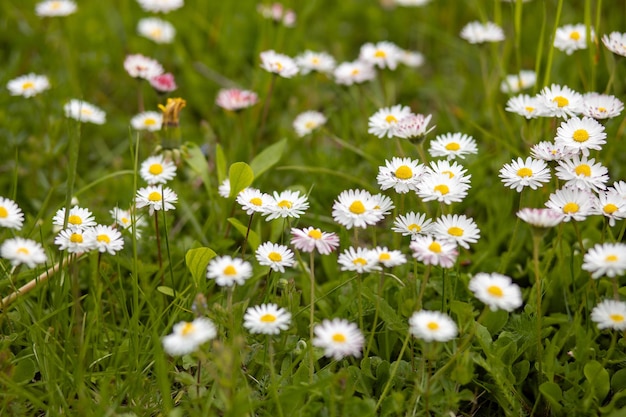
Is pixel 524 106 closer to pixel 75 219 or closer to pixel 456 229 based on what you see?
pixel 456 229

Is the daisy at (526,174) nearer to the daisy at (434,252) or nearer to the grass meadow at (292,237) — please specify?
the grass meadow at (292,237)

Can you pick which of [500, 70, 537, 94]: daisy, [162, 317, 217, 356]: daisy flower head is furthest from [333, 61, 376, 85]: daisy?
[162, 317, 217, 356]: daisy flower head

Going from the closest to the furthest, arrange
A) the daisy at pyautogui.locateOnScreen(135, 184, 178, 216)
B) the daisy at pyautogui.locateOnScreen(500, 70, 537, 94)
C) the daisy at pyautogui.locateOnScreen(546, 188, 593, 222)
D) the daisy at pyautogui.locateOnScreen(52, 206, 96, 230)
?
the daisy at pyautogui.locateOnScreen(546, 188, 593, 222) → the daisy at pyautogui.locateOnScreen(52, 206, 96, 230) → the daisy at pyautogui.locateOnScreen(135, 184, 178, 216) → the daisy at pyautogui.locateOnScreen(500, 70, 537, 94)

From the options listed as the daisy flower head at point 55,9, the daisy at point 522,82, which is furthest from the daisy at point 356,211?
the daisy flower head at point 55,9

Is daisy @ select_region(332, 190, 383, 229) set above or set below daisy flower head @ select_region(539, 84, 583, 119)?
below

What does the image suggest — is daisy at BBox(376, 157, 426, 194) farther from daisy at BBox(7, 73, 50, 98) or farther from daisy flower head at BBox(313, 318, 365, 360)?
daisy at BBox(7, 73, 50, 98)

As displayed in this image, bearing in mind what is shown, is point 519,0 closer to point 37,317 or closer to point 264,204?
point 264,204

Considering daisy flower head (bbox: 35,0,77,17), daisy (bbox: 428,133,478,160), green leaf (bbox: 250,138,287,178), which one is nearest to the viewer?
daisy (bbox: 428,133,478,160)
